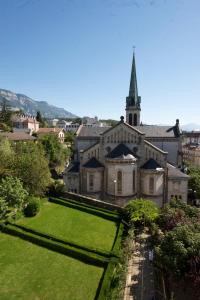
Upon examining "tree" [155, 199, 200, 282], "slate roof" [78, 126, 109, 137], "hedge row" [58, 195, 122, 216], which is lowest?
"hedge row" [58, 195, 122, 216]

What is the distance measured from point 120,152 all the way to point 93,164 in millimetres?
5604

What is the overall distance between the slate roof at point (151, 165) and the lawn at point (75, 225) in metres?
13.4

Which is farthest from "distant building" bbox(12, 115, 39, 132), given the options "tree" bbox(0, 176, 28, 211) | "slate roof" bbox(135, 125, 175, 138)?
"tree" bbox(0, 176, 28, 211)

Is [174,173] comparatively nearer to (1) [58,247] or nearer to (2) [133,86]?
(2) [133,86]

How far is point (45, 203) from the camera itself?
45531 millimetres

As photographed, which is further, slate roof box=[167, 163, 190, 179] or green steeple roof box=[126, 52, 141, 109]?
green steeple roof box=[126, 52, 141, 109]

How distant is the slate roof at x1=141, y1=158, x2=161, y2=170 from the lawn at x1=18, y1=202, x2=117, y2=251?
44.0 ft

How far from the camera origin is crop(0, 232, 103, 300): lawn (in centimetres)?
2250

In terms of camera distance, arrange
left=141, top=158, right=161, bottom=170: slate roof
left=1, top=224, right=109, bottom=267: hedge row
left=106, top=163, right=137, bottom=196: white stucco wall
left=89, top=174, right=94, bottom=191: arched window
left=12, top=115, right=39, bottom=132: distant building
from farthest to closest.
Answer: left=12, top=115, right=39, bottom=132: distant building, left=89, top=174, right=94, bottom=191: arched window, left=141, top=158, right=161, bottom=170: slate roof, left=106, top=163, right=137, bottom=196: white stucco wall, left=1, top=224, right=109, bottom=267: hedge row

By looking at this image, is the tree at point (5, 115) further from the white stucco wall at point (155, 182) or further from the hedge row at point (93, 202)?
the white stucco wall at point (155, 182)

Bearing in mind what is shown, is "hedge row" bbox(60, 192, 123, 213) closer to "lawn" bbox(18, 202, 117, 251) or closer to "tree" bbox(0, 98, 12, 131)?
"lawn" bbox(18, 202, 117, 251)

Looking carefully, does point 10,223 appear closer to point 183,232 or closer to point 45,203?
point 45,203

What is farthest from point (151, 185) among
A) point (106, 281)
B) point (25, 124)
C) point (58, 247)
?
point (25, 124)

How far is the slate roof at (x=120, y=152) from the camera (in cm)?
4712
